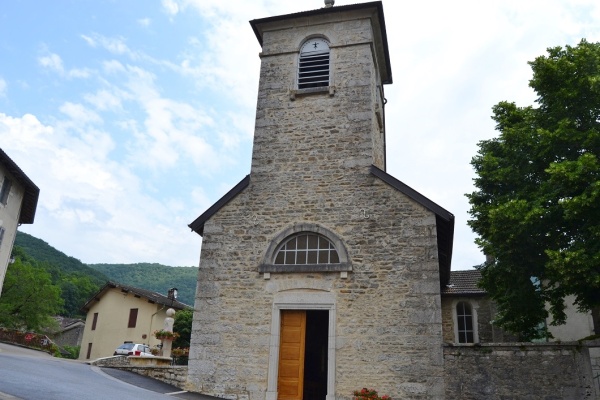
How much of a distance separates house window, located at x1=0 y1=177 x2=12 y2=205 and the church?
13.8 meters

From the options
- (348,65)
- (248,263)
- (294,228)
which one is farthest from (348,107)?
(248,263)

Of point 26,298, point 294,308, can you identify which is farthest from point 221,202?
point 26,298

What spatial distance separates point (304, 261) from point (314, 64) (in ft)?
20.5

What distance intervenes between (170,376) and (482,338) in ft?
40.5

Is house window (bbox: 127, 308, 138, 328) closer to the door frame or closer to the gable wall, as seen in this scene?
the gable wall

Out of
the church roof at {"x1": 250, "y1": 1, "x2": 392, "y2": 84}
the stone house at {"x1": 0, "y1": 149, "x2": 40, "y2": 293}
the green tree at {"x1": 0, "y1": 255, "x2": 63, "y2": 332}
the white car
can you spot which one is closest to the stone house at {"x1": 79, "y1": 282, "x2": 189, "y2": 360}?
the green tree at {"x1": 0, "y1": 255, "x2": 63, "y2": 332}

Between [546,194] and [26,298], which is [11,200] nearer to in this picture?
[26,298]

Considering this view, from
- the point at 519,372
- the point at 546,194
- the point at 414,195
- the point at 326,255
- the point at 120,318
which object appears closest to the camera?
the point at 519,372

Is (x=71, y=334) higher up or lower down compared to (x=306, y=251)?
lower down

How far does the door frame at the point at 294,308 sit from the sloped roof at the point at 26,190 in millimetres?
16076

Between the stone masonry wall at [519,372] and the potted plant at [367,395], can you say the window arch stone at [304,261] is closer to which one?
the potted plant at [367,395]

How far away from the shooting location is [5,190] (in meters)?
22.6

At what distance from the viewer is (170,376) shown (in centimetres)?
1234

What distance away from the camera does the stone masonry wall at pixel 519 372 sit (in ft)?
32.4
